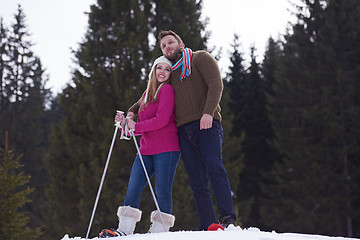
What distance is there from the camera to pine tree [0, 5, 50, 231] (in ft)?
77.5

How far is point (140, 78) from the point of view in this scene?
38.3ft

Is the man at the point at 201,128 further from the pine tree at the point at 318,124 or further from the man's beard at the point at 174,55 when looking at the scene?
the pine tree at the point at 318,124

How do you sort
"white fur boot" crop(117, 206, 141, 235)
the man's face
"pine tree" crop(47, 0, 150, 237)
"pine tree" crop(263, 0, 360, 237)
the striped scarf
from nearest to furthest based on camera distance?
"white fur boot" crop(117, 206, 141, 235) → the striped scarf → the man's face → "pine tree" crop(47, 0, 150, 237) → "pine tree" crop(263, 0, 360, 237)

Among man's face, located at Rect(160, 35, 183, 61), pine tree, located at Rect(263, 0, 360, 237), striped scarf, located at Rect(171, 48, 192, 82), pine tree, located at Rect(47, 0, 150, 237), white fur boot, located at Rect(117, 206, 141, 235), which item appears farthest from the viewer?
pine tree, located at Rect(263, 0, 360, 237)

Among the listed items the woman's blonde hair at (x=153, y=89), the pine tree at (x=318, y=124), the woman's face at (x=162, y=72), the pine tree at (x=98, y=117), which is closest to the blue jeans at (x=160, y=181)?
the woman's blonde hair at (x=153, y=89)

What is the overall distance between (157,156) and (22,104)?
2336 centimetres

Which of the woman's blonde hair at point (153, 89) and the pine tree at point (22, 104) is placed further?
the pine tree at point (22, 104)

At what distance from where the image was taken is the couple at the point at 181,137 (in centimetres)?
346

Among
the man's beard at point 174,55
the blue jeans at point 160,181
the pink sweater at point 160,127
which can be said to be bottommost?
the blue jeans at point 160,181

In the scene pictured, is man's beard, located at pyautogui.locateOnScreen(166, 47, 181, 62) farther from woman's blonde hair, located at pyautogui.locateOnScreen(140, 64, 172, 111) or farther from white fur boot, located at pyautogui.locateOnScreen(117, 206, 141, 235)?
white fur boot, located at pyautogui.locateOnScreen(117, 206, 141, 235)

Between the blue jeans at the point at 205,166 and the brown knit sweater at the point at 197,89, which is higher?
the brown knit sweater at the point at 197,89

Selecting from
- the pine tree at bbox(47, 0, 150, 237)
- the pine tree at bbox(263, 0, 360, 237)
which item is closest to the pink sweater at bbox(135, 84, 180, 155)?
the pine tree at bbox(47, 0, 150, 237)

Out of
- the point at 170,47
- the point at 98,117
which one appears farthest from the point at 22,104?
the point at 170,47

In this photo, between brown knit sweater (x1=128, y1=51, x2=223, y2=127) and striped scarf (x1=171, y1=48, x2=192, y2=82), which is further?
striped scarf (x1=171, y1=48, x2=192, y2=82)
